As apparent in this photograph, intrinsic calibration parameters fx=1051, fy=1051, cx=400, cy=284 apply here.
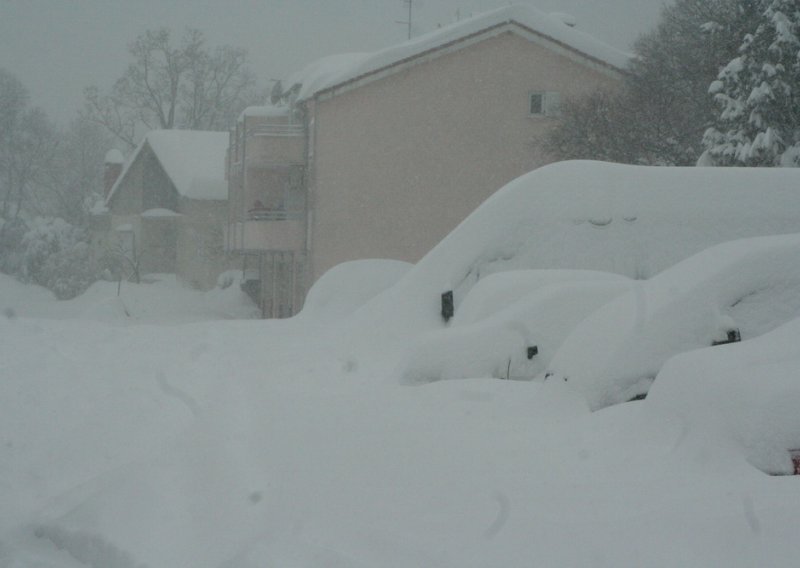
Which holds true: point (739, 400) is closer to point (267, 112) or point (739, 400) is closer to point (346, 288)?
point (346, 288)

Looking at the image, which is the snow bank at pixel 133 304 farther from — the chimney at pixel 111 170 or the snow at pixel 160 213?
the chimney at pixel 111 170

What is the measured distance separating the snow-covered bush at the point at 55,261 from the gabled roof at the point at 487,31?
19356 mm

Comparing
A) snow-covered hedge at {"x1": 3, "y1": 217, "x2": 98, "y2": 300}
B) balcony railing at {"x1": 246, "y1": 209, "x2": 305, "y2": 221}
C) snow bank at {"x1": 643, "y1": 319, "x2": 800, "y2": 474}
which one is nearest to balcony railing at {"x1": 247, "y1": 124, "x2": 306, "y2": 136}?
balcony railing at {"x1": 246, "y1": 209, "x2": 305, "y2": 221}

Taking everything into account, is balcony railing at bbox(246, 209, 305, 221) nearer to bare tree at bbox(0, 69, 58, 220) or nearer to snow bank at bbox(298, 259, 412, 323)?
snow bank at bbox(298, 259, 412, 323)

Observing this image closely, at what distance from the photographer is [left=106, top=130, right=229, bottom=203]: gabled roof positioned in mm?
42812

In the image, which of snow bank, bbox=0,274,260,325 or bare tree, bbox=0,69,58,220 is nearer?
snow bank, bbox=0,274,260,325

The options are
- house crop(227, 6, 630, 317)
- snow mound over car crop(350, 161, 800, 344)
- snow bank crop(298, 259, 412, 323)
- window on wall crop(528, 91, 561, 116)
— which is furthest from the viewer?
window on wall crop(528, 91, 561, 116)

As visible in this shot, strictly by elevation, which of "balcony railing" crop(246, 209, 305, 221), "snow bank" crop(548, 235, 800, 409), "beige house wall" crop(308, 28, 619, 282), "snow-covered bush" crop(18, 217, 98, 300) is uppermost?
"beige house wall" crop(308, 28, 619, 282)

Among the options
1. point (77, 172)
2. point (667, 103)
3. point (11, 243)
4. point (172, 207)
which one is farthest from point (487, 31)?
point (77, 172)

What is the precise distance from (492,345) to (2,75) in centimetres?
5064

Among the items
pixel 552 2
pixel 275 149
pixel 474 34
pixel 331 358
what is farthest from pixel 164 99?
pixel 331 358

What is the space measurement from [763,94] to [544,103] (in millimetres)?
7844

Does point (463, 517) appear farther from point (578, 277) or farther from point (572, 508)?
point (578, 277)

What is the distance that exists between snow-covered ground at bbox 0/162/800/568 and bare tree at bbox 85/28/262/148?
139ft
